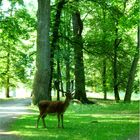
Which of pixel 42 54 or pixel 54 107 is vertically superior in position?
pixel 42 54

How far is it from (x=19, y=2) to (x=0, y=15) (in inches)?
82.1

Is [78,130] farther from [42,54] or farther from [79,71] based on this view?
[79,71]

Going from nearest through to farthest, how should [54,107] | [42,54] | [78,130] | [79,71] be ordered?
[78,130] < [54,107] < [42,54] < [79,71]

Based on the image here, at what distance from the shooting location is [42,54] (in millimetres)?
32125

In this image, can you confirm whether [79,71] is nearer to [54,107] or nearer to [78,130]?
[54,107]

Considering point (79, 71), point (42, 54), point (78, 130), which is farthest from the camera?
point (79, 71)

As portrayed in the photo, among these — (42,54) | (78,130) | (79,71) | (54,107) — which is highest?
(42,54)

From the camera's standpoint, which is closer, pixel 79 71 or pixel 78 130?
pixel 78 130

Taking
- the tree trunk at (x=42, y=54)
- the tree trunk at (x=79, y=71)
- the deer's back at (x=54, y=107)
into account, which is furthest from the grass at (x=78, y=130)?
the tree trunk at (x=79, y=71)

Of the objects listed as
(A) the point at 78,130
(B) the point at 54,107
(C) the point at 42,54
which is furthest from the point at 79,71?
(A) the point at 78,130

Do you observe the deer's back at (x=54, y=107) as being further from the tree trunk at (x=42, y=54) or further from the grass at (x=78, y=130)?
the tree trunk at (x=42, y=54)

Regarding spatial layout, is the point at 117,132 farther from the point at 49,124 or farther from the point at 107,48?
the point at 107,48

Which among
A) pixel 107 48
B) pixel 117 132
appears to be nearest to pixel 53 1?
pixel 107 48

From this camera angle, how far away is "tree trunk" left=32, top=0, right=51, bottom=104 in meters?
32.2
